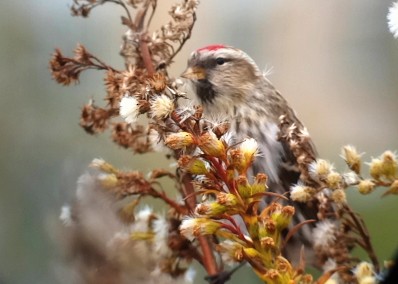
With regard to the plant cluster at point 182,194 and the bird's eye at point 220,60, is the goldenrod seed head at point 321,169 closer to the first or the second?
the plant cluster at point 182,194

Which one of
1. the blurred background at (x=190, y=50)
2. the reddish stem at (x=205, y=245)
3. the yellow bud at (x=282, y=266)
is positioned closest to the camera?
the yellow bud at (x=282, y=266)

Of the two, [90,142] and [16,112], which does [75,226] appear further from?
[16,112]

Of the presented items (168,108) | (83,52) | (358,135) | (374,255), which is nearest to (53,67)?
(83,52)

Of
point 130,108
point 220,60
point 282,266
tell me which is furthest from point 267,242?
point 220,60

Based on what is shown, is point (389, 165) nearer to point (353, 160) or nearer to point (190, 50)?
point (353, 160)

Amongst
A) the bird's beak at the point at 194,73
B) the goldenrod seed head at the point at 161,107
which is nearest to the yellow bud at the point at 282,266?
the goldenrod seed head at the point at 161,107

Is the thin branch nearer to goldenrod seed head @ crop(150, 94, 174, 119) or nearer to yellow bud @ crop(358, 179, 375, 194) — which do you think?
yellow bud @ crop(358, 179, 375, 194)

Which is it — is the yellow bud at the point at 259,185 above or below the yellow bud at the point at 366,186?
above
